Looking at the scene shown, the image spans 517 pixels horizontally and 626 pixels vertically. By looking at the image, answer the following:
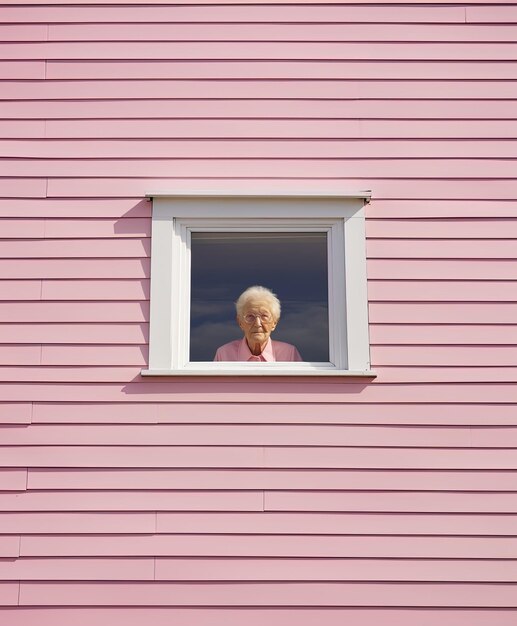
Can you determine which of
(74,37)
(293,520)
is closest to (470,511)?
(293,520)

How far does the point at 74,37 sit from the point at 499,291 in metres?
3.16

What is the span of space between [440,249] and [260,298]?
1.16 metres

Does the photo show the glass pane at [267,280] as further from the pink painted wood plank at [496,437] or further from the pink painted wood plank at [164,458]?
the pink painted wood plank at [496,437]

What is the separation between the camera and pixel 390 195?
448 centimetres

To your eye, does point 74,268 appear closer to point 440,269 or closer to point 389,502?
point 440,269

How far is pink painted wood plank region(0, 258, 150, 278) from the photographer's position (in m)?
4.39

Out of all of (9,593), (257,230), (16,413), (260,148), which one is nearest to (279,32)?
(260,148)

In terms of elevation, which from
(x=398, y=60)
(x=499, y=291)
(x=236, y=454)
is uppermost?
(x=398, y=60)

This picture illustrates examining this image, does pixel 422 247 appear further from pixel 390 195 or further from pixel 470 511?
pixel 470 511

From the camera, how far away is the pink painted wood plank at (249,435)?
13.8ft

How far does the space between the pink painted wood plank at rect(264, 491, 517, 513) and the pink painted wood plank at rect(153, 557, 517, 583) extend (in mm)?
→ 292

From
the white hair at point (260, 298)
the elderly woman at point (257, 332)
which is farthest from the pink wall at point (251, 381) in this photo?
the white hair at point (260, 298)

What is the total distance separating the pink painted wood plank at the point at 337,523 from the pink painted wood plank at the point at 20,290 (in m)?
1.54

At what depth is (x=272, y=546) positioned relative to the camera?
4.12 m
